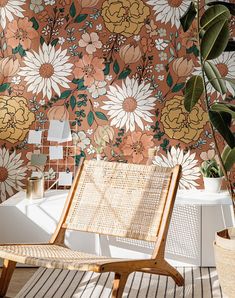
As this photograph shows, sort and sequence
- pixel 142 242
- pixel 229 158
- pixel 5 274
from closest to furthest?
pixel 229 158 < pixel 5 274 < pixel 142 242

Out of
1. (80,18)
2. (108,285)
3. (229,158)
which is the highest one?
(80,18)

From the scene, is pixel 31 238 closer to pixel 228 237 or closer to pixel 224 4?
pixel 228 237

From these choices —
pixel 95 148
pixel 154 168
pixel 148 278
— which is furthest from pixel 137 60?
pixel 148 278

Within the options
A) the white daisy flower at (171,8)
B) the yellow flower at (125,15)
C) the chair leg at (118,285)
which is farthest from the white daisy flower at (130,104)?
the chair leg at (118,285)

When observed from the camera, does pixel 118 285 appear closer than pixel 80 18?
Yes

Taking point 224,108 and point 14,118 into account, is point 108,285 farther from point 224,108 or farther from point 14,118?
point 14,118

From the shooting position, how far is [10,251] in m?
2.56

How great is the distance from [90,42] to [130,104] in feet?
1.75

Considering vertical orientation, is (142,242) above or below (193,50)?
below

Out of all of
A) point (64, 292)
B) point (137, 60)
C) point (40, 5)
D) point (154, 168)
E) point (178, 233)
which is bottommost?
point (64, 292)

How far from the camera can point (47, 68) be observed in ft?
12.2

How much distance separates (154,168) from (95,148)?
832mm

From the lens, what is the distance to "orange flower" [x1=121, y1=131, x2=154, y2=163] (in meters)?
3.74

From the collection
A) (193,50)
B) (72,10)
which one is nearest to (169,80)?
(193,50)
